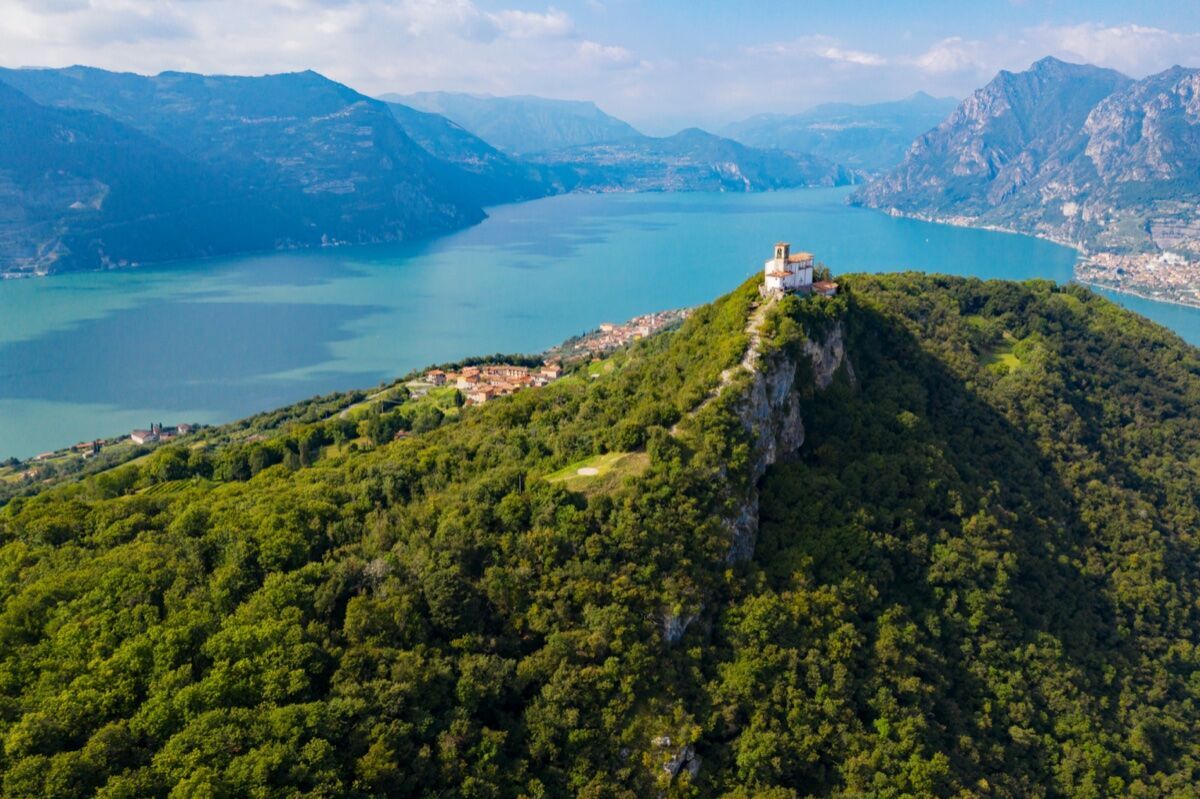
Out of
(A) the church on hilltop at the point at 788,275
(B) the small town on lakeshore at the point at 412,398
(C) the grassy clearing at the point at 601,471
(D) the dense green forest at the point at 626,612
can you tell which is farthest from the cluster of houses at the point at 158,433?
(A) the church on hilltop at the point at 788,275

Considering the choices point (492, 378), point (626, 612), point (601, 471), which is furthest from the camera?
point (492, 378)

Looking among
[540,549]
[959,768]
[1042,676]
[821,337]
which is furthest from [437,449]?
[1042,676]

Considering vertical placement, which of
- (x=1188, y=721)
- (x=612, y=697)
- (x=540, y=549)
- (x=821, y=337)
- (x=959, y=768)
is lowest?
(x=1188, y=721)

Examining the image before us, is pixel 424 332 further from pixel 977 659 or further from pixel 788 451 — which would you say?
pixel 977 659

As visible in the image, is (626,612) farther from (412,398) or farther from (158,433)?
(158,433)

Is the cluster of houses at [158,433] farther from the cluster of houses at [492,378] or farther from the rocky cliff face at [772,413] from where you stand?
the rocky cliff face at [772,413]

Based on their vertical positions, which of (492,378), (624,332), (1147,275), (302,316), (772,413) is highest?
(772,413)

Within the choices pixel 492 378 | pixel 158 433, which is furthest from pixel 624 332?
pixel 158 433
